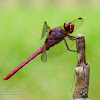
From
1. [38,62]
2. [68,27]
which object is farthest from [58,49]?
[38,62]

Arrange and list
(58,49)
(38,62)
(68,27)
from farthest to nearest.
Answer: (38,62)
(58,49)
(68,27)

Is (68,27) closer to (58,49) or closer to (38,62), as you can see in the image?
(58,49)

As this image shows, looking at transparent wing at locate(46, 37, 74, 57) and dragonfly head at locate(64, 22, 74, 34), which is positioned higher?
dragonfly head at locate(64, 22, 74, 34)

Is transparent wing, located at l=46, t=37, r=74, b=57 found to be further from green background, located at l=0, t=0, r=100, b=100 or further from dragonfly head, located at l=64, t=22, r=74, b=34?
green background, located at l=0, t=0, r=100, b=100

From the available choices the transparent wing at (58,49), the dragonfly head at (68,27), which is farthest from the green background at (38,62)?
the dragonfly head at (68,27)

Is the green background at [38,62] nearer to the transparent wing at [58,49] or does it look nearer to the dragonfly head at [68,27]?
the transparent wing at [58,49]

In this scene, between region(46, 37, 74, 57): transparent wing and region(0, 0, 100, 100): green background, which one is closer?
region(46, 37, 74, 57): transparent wing

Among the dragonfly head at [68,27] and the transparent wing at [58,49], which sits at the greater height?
the dragonfly head at [68,27]

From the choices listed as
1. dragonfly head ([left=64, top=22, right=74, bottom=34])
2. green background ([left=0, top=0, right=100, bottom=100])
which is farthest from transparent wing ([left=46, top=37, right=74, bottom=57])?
green background ([left=0, top=0, right=100, bottom=100])
